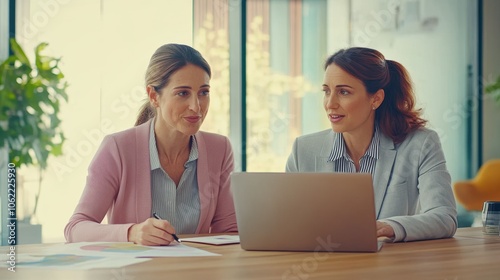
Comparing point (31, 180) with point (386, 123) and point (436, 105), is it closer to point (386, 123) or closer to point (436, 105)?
point (386, 123)

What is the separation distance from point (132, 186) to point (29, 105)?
214cm

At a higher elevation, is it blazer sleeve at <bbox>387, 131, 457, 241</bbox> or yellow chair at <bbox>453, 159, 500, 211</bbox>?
blazer sleeve at <bbox>387, 131, 457, 241</bbox>

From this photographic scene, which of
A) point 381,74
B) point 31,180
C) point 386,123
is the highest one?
point 381,74

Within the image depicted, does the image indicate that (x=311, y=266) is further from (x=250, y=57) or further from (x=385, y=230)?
(x=250, y=57)

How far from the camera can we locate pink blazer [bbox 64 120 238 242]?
8.21 feet

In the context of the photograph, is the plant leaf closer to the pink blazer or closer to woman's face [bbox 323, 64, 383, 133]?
the pink blazer

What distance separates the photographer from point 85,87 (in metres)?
5.09

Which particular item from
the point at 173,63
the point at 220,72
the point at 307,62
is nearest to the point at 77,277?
the point at 173,63

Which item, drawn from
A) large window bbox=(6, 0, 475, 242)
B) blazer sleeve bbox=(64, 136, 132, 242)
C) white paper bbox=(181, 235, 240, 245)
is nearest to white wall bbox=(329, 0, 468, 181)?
large window bbox=(6, 0, 475, 242)

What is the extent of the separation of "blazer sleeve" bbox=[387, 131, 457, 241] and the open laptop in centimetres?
35

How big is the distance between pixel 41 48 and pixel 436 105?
3.98m

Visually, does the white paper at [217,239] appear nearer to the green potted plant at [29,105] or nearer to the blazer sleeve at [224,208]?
the blazer sleeve at [224,208]

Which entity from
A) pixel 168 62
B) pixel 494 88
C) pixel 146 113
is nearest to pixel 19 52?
pixel 146 113

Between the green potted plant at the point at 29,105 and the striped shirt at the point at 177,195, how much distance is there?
198 cm
